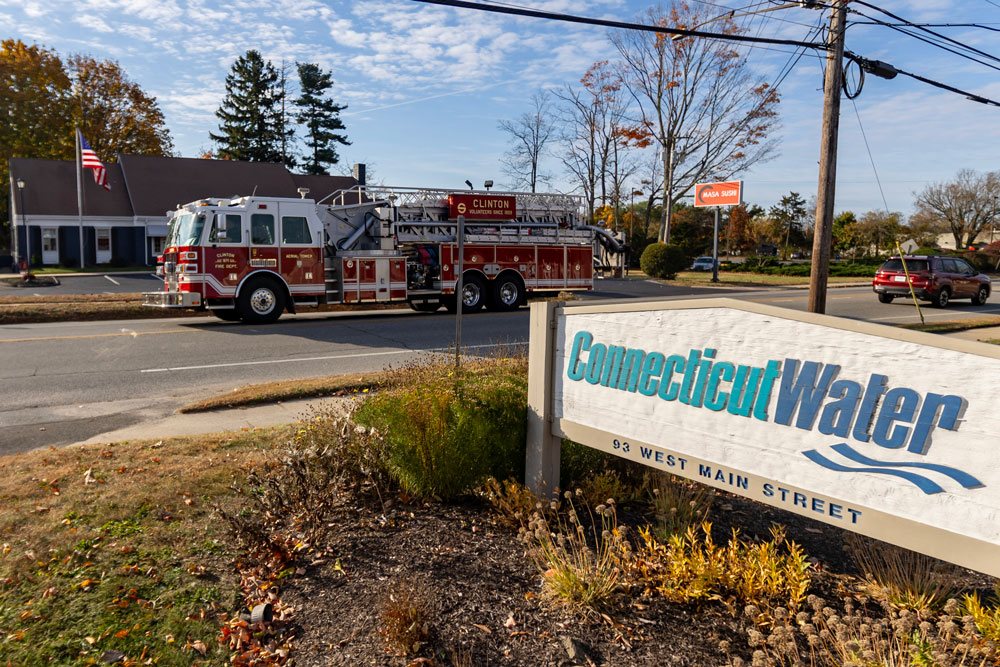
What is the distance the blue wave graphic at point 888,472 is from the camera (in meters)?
2.88

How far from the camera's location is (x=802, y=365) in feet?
10.7

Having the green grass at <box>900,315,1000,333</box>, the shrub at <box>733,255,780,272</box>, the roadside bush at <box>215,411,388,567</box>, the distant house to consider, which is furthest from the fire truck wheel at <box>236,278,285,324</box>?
the shrub at <box>733,255,780,272</box>

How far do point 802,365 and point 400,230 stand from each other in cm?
1566

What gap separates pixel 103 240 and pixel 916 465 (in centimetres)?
4713

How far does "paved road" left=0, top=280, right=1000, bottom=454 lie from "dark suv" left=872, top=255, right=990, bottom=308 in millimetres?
6264

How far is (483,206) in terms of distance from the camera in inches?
755

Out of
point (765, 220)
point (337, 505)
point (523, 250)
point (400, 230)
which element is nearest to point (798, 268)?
point (523, 250)

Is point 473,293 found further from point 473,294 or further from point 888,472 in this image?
point 888,472

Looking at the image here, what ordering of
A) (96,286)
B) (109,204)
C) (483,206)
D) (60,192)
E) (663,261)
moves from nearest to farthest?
(483,206) → (96,286) → (663,261) → (60,192) → (109,204)

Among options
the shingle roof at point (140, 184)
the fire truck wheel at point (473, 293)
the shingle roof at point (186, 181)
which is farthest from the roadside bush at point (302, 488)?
the shingle roof at point (140, 184)

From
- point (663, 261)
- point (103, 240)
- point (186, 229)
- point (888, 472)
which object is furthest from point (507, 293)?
point (103, 240)

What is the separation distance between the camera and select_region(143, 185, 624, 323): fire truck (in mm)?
15586

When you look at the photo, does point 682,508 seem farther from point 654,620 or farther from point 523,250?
point 523,250

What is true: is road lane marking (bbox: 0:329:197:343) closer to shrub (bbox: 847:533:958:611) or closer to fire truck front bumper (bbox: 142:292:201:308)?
fire truck front bumper (bbox: 142:292:201:308)
